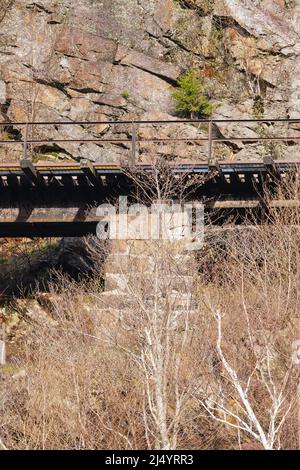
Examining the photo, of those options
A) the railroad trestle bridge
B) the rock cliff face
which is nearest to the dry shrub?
the railroad trestle bridge

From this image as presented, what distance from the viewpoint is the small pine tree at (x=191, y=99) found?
A: 95.8ft

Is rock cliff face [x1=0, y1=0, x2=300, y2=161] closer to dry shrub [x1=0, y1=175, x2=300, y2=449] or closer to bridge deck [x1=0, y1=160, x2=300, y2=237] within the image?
bridge deck [x1=0, y1=160, x2=300, y2=237]

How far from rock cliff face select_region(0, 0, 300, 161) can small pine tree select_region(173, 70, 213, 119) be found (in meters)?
0.51

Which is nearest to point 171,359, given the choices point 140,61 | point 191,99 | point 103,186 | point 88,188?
point 103,186

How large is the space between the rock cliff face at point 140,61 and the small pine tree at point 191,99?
51cm

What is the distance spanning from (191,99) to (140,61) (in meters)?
2.48

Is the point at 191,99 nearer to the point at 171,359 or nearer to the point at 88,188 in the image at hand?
the point at 88,188

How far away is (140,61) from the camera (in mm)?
30453

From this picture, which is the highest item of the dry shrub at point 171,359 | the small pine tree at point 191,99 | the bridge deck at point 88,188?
the small pine tree at point 191,99

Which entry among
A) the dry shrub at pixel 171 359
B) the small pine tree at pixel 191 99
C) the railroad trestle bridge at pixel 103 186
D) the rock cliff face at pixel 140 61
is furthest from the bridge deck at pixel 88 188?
the small pine tree at pixel 191 99

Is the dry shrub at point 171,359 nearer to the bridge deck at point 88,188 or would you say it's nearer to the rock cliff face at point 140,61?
the bridge deck at point 88,188

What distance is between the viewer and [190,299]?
17.3 metres
